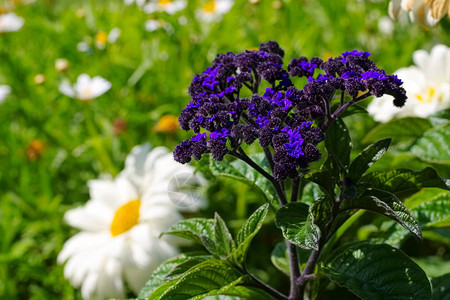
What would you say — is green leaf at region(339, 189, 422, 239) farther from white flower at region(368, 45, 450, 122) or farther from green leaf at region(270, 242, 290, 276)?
white flower at region(368, 45, 450, 122)

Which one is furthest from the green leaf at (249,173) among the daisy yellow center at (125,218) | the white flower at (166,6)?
the white flower at (166,6)

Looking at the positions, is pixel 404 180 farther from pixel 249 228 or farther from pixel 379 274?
pixel 249 228

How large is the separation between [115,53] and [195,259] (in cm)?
181

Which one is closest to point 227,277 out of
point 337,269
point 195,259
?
point 195,259

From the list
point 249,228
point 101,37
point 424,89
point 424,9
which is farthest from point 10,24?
point 249,228

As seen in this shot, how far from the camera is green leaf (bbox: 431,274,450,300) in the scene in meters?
1.03

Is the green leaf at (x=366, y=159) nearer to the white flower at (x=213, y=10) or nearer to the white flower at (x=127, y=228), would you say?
the white flower at (x=127, y=228)

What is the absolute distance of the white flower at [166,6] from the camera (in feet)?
7.59

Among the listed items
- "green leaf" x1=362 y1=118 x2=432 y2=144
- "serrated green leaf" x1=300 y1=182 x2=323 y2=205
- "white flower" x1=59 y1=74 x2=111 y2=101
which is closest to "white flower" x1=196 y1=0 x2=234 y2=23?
"white flower" x1=59 y1=74 x2=111 y2=101

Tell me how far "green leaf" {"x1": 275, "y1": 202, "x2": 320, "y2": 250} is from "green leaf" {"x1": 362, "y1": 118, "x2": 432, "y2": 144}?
1.96ft

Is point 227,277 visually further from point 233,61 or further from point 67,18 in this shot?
point 67,18

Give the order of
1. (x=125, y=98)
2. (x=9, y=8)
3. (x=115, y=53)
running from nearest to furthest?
1. (x=125, y=98)
2. (x=115, y=53)
3. (x=9, y=8)

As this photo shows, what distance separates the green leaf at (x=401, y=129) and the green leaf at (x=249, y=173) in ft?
1.25

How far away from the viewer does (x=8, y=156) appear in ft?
7.26
